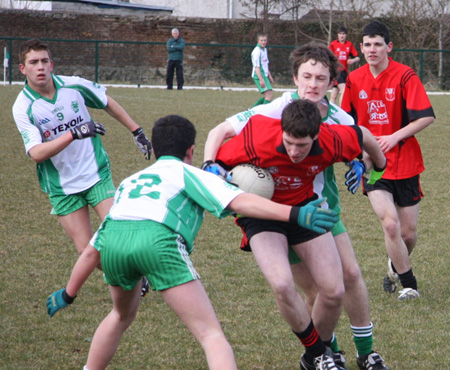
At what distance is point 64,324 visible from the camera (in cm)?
462

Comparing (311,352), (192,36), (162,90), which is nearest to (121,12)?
(192,36)

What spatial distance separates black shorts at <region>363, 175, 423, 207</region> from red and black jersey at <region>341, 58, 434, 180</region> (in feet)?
0.17

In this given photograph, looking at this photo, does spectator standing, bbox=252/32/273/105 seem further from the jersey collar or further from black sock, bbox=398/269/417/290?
the jersey collar

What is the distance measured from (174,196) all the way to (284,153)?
29.8 inches

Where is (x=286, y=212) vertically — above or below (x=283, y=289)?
above

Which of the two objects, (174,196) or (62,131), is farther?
(62,131)

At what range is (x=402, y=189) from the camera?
17.3 ft

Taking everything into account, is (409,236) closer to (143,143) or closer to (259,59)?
(143,143)

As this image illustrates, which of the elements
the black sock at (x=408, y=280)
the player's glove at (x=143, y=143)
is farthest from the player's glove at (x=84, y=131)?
the black sock at (x=408, y=280)

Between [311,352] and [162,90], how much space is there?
20798 millimetres

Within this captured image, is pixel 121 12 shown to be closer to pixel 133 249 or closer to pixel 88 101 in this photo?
pixel 88 101

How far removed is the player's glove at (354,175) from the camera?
154 inches

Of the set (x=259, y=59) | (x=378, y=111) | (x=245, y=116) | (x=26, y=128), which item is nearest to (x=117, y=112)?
(x=26, y=128)

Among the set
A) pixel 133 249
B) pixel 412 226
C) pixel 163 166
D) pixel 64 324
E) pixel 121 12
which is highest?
pixel 121 12
